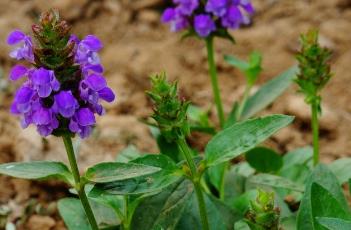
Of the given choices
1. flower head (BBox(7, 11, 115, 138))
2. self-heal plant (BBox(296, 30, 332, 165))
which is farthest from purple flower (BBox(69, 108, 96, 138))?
self-heal plant (BBox(296, 30, 332, 165))

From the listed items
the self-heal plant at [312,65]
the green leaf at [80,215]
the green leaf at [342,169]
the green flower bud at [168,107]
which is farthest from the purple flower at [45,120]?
the green leaf at [342,169]

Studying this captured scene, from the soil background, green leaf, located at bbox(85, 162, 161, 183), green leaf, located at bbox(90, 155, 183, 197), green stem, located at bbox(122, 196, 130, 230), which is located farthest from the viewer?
the soil background

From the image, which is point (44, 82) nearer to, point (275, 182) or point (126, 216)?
point (126, 216)

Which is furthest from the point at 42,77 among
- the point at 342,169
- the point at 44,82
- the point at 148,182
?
the point at 342,169

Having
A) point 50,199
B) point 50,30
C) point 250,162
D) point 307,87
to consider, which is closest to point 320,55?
point 307,87

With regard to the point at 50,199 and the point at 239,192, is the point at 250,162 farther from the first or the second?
the point at 50,199

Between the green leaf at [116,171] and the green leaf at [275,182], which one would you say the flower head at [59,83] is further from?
the green leaf at [275,182]

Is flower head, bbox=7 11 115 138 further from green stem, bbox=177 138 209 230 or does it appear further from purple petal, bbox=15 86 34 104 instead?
green stem, bbox=177 138 209 230
